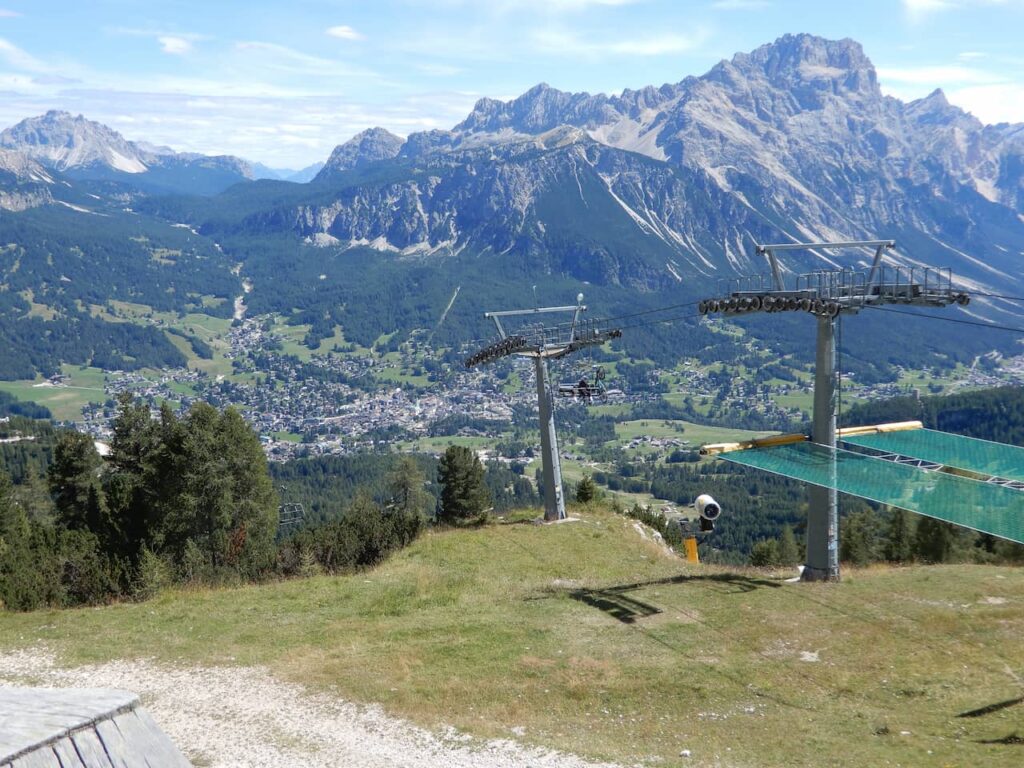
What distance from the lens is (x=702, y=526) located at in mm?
31625

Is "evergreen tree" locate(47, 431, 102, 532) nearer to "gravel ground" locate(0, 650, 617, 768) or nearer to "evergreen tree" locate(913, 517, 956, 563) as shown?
"gravel ground" locate(0, 650, 617, 768)

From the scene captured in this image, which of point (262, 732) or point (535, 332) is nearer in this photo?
point (262, 732)

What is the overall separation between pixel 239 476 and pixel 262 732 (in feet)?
87.6

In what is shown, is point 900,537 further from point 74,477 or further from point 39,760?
point 39,760

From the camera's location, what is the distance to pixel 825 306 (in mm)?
28859

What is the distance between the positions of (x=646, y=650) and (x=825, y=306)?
1312cm

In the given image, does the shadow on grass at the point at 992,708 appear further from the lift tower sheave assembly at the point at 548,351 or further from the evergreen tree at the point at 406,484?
the evergreen tree at the point at 406,484

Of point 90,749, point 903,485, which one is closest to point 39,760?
point 90,749

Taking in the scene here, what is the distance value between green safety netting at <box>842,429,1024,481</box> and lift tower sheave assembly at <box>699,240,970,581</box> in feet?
7.14

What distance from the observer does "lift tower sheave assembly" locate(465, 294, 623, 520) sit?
1703 inches

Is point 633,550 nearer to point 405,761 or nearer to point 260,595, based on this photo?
point 260,595

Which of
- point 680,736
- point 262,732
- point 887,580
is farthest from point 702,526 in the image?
point 262,732

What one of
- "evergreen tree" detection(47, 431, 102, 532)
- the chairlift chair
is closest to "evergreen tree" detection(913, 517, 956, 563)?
the chairlift chair

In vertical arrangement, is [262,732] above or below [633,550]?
above
